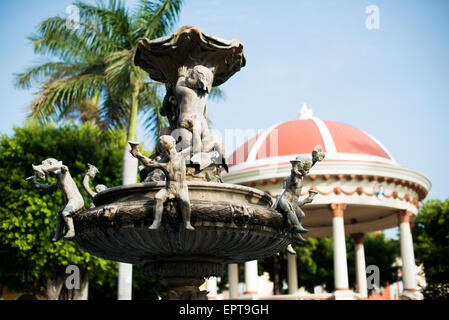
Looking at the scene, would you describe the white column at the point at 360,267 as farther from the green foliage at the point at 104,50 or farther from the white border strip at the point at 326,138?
the green foliage at the point at 104,50

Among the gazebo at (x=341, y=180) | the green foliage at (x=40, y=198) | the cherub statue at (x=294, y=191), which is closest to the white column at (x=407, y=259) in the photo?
the gazebo at (x=341, y=180)

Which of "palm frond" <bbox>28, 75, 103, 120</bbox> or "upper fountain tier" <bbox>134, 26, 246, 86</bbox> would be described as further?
"palm frond" <bbox>28, 75, 103, 120</bbox>

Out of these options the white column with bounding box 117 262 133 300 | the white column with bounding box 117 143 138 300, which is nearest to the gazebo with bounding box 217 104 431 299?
the white column with bounding box 117 143 138 300

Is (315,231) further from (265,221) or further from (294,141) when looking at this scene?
(265,221)

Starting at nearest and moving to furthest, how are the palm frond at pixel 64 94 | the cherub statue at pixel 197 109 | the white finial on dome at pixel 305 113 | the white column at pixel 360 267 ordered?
1. the cherub statue at pixel 197 109
2. the palm frond at pixel 64 94
3. the white column at pixel 360 267
4. the white finial on dome at pixel 305 113

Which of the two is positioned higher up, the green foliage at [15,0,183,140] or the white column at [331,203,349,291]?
the green foliage at [15,0,183,140]

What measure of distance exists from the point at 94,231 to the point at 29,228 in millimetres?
12924

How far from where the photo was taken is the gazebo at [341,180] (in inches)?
826

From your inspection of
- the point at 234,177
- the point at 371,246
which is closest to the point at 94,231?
the point at 234,177

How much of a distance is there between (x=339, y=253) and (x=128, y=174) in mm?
Result: 10364

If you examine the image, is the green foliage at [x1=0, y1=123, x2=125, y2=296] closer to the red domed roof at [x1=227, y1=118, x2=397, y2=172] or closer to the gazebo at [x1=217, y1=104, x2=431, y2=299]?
the red domed roof at [x1=227, y1=118, x2=397, y2=172]

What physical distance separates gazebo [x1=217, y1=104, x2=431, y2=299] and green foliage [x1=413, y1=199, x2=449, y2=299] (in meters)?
4.05

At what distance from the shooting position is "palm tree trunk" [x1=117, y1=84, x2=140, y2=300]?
14258mm

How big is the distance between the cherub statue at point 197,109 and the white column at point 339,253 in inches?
575
